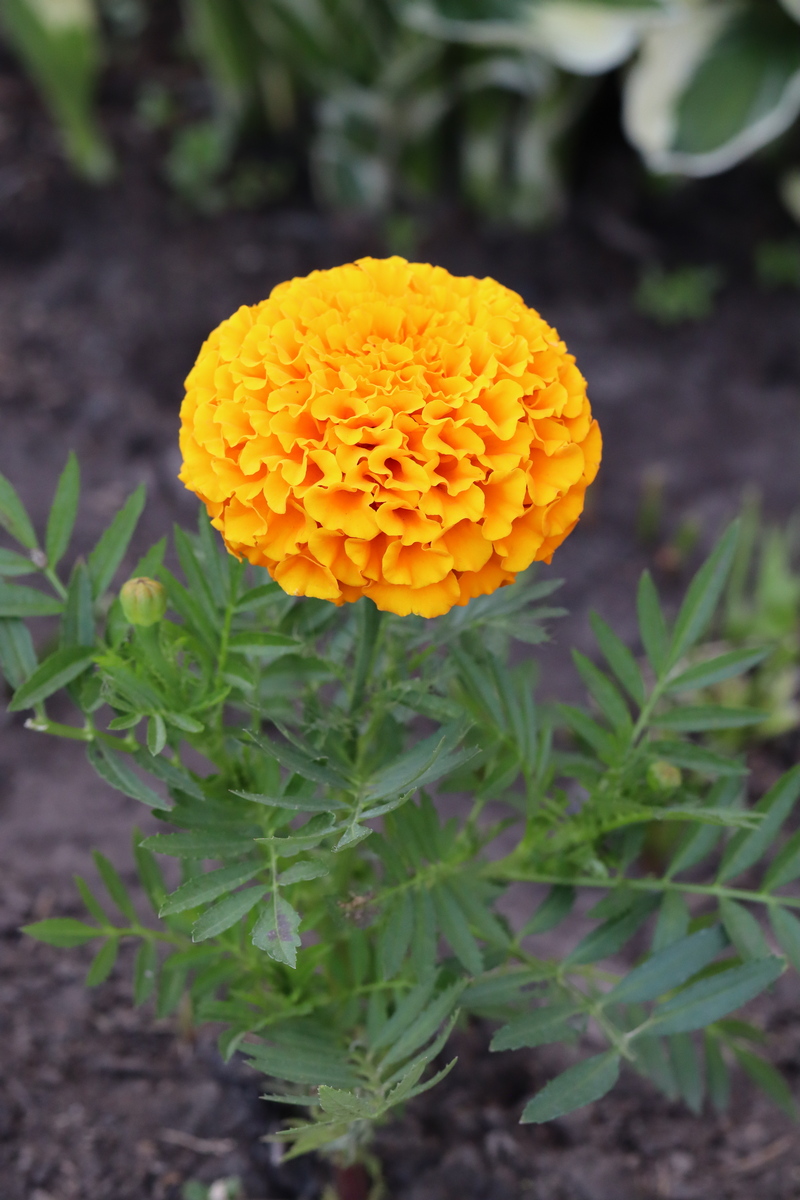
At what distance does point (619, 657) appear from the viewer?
0.89 metres

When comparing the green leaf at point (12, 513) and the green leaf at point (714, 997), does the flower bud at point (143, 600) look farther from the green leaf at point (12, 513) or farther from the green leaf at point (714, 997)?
the green leaf at point (714, 997)

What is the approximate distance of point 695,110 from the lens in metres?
2.06

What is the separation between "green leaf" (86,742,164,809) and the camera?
72cm

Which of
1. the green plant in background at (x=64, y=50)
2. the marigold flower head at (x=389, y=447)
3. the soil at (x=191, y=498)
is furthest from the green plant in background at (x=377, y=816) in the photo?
the green plant in background at (x=64, y=50)

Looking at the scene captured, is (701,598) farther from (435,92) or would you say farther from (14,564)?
(435,92)

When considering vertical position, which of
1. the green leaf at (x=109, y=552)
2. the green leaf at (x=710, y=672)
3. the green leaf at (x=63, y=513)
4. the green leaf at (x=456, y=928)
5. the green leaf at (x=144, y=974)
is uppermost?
the green leaf at (x=63, y=513)

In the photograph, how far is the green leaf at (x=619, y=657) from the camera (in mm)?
877

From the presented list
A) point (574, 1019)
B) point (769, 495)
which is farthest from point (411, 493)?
point (769, 495)

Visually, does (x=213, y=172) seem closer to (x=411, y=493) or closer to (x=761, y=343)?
(x=761, y=343)

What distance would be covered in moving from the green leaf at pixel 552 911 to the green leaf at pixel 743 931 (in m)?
0.12

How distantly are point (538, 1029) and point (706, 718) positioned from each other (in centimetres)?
28

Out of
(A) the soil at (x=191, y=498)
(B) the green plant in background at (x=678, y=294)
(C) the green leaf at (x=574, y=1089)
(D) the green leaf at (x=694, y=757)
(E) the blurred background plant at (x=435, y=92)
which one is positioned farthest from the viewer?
(B) the green plant in background at (x=678, y=294)

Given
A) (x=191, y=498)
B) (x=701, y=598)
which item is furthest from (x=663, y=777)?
(x=191, y=498)

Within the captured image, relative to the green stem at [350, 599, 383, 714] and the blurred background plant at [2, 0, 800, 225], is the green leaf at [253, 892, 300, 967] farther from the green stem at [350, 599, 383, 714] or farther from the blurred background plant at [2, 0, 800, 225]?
the blurred background plant at [2, 0, 800, 225]
